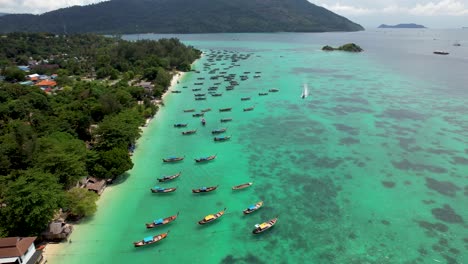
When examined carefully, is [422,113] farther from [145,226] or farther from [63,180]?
[63,180]

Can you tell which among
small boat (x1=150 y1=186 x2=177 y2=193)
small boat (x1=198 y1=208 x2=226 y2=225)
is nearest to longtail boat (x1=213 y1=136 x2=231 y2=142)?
small boat (x1=150 y1=186 x2=177 y2=193)

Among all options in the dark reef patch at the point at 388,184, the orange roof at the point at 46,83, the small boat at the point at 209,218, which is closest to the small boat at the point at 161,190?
the small boat at the point at 209,218

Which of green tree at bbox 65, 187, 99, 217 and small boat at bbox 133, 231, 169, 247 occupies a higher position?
green tree at bbox 65, 187, 99, 217

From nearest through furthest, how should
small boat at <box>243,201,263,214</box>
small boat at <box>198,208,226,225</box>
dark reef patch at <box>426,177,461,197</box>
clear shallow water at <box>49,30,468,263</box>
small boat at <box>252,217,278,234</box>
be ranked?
clear shallow water at <box>49,30,468,263</box> < small boat at <box>252,217,278,234</box> < small boat at <box>198,208,226,225</box> < small boat at <box>243,201,263,214</box> < dark reef patch at <box>426,177,461,197</box>

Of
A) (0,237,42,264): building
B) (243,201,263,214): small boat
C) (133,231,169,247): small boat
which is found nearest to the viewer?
(0,237,42,264): building

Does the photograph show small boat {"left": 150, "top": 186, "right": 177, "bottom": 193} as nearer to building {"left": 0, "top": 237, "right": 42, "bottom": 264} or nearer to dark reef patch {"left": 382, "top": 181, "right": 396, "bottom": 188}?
building {"left": 0, "top": 237, "right": 42, "bottom": 264}

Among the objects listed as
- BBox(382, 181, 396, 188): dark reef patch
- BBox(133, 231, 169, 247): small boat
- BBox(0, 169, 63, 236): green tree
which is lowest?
BBox(133, 231, 169, 247): small boat

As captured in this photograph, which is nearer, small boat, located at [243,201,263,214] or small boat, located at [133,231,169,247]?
small boat, located at [133,231,169,247]
